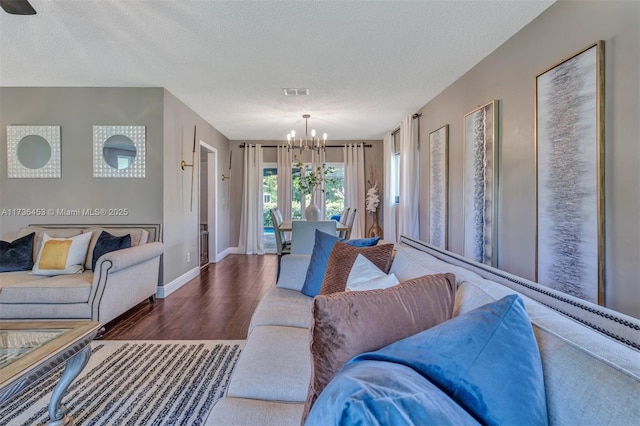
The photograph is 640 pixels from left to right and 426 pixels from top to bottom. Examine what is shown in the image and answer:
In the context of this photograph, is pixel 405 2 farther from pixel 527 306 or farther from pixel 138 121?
pixel 138 121

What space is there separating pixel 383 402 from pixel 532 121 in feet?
7.91

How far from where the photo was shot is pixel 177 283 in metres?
3.98

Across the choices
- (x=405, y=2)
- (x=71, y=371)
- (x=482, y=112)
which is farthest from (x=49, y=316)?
(x=482, y=112)

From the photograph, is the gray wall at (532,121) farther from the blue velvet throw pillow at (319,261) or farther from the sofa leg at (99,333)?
the sofa leg at (99,333)

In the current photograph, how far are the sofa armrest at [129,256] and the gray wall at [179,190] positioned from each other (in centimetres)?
50

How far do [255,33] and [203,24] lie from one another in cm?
39

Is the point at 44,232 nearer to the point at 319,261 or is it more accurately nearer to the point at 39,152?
the point at 39,152

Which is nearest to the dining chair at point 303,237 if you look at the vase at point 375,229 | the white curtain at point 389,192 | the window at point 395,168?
the white curtain at point 389,192

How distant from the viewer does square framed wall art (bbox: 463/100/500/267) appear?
2.59 metres

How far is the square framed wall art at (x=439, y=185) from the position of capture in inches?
137

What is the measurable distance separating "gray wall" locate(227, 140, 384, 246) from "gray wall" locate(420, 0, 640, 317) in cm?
319

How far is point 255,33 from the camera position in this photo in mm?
2391

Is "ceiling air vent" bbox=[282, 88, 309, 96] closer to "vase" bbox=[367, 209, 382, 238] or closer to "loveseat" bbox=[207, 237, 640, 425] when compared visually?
"loveseat" bbox=[207, 237, 640, 425]

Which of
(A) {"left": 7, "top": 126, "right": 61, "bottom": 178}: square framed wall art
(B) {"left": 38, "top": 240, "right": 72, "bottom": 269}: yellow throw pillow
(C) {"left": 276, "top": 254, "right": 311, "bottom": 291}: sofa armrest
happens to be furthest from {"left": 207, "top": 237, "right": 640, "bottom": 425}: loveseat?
(A) {"left": 7, "top": 126, "right": 61, "bottom": 178}: square framed wall art
